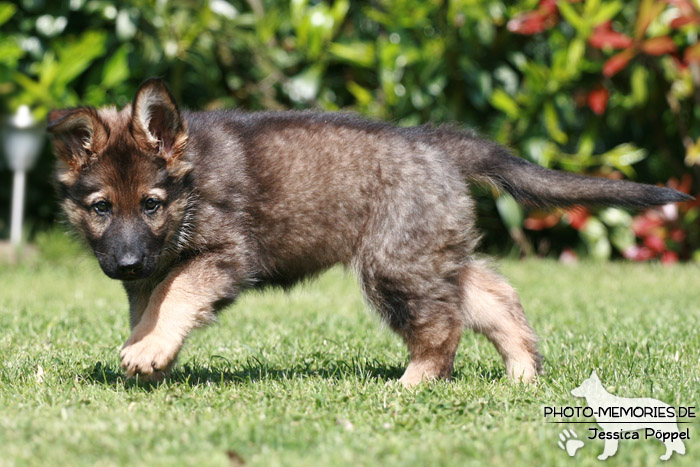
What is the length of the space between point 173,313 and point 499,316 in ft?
4.98

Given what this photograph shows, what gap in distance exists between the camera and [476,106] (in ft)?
28.7

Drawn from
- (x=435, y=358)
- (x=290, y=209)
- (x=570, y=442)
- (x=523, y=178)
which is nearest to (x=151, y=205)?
(x=290, y=209)

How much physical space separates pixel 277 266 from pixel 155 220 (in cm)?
63

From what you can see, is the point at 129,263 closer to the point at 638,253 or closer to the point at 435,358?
the point at 435,358

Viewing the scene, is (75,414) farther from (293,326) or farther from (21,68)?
(21,68)

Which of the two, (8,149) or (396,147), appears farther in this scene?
(8,149)

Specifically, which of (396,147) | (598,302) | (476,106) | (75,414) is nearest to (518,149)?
(476,106)

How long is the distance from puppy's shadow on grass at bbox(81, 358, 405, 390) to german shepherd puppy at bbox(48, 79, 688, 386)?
16 cm

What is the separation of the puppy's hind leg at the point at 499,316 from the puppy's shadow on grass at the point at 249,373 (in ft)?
1.51

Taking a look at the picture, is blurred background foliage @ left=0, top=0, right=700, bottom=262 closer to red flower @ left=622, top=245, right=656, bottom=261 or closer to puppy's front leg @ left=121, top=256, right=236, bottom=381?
red flower @ left=622, top=245, right=656, bottom=261

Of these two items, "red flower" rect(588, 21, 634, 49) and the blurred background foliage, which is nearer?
"red flower" rect(588, 21, 634, 49)

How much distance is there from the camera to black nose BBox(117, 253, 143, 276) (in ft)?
12.1

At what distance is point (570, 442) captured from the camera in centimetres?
299

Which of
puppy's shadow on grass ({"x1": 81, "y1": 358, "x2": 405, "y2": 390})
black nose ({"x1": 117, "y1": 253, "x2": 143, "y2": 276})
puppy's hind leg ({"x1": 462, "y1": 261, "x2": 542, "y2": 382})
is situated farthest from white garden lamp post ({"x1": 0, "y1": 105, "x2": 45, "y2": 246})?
puppy's hind leg ({"x1": 462, "y1": 261, "x2": 542, "y2": 382})
